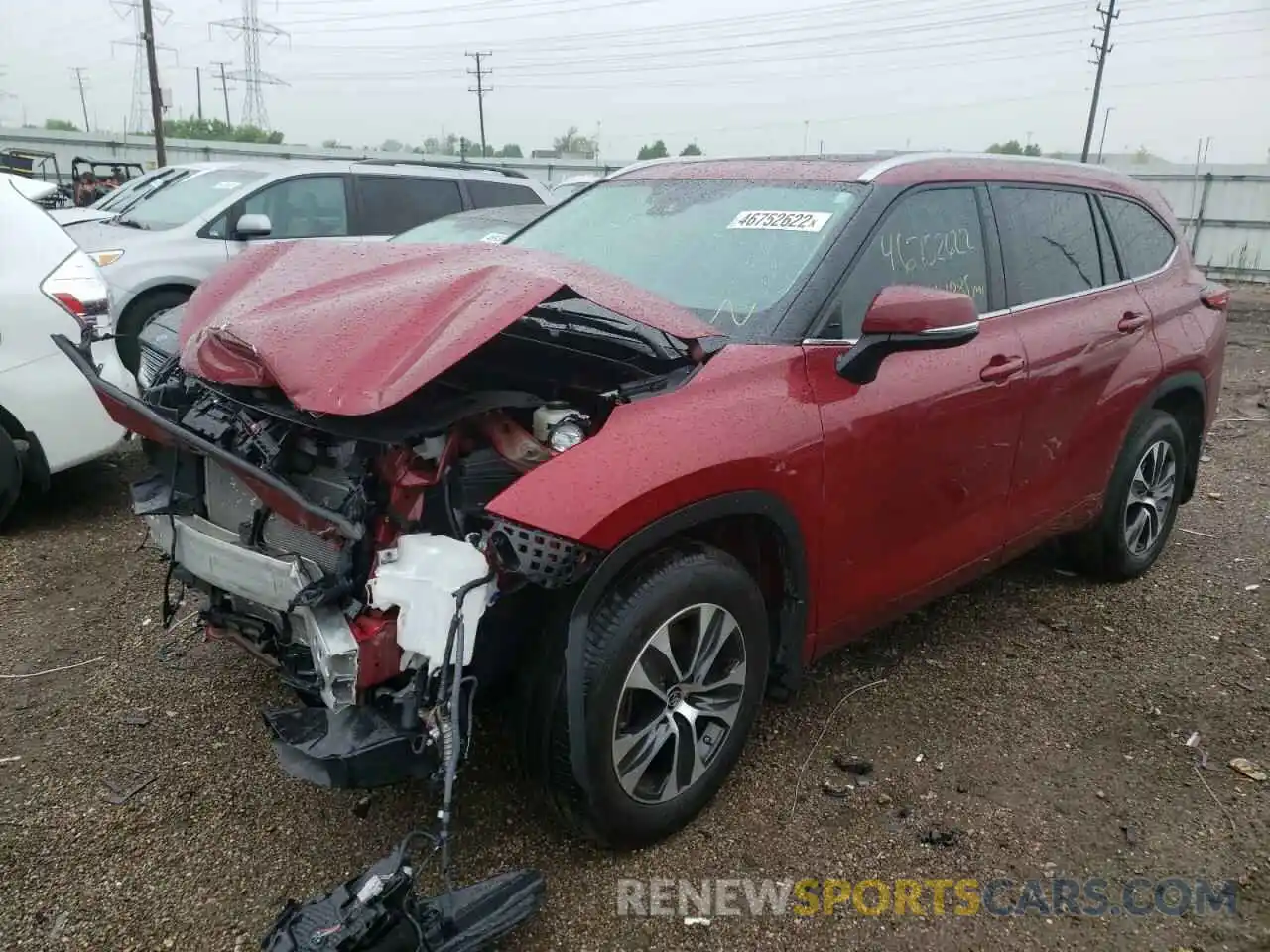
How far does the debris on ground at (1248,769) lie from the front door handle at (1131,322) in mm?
1685

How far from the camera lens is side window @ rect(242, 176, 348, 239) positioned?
785 cm

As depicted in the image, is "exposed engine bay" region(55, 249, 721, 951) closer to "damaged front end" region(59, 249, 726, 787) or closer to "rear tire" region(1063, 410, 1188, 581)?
"damaged front end" region(59, 249, 726, 787)

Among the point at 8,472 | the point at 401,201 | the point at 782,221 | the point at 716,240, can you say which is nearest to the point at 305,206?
the point at 401,201

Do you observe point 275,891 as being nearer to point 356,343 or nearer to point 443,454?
point 443,454

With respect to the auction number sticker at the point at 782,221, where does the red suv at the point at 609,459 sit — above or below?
below

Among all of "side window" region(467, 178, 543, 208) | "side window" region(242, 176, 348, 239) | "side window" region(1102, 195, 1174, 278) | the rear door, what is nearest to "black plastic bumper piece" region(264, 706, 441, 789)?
the rear door

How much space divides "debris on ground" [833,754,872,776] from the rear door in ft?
3.64

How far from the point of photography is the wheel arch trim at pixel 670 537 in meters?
2.22

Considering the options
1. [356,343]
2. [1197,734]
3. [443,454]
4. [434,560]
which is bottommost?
[1197,734]

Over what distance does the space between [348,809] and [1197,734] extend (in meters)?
2.84

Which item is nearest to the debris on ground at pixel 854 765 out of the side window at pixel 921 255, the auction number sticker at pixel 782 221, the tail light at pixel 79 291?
the side window at pixel 921 255

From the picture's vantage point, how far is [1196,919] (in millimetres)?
2445

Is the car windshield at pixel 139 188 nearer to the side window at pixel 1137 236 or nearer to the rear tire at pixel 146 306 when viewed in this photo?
the rear tire at pixel 146 306

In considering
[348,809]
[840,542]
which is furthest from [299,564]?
[840,542]
